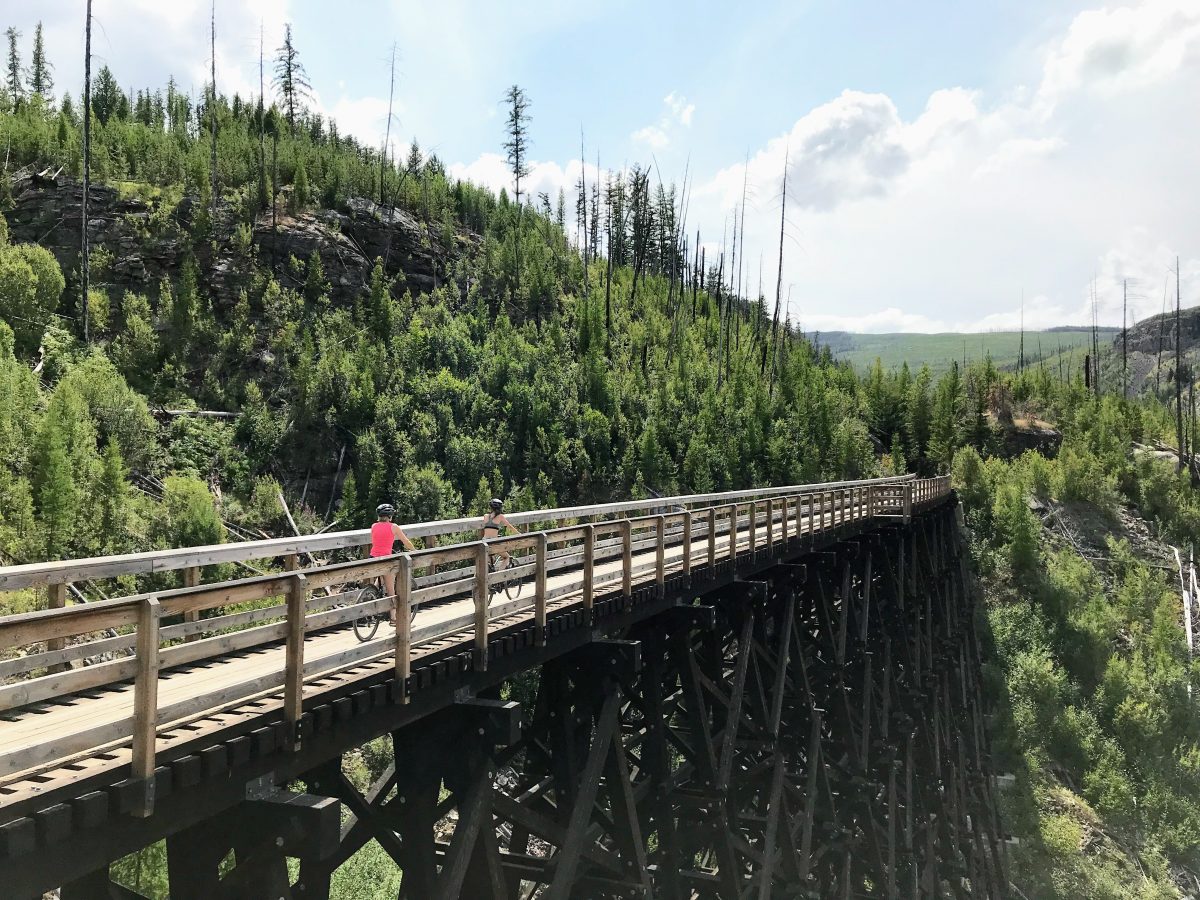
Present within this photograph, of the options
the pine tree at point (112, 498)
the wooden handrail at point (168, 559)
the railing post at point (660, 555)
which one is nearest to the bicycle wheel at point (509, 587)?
the wooden handrail at point (168, 559)

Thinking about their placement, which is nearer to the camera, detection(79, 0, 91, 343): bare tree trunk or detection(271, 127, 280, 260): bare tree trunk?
detection(79, 0, 91, 343): bare tree trunk

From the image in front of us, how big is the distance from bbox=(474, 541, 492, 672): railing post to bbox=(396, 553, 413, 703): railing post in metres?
0.65

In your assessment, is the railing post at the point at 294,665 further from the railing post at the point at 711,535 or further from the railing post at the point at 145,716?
the railing post at the point at 711,535

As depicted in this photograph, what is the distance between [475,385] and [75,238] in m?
20.5

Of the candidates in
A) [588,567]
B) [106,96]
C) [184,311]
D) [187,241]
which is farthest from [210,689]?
[106,96]

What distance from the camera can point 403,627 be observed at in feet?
15.3

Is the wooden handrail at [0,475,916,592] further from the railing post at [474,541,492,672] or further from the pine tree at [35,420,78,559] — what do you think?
the pine tree at [35,420,78,559]

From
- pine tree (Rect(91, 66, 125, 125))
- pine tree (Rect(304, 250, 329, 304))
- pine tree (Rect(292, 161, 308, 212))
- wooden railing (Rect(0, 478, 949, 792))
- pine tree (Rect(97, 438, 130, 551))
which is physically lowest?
pine tree (Rect(97, 438, 130, 551))

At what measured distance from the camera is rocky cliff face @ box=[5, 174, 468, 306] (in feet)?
118

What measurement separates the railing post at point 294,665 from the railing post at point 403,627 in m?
0.74

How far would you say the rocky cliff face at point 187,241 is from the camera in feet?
118

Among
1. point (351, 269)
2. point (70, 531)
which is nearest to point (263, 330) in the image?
point (351, 269)

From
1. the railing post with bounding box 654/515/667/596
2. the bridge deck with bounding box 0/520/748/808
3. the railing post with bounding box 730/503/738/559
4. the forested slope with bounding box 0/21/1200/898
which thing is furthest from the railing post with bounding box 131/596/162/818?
the forested slope with bounding box 0/21/1200/898

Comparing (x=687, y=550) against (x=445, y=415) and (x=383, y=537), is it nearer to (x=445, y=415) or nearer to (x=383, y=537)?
(x=383, y=537)
